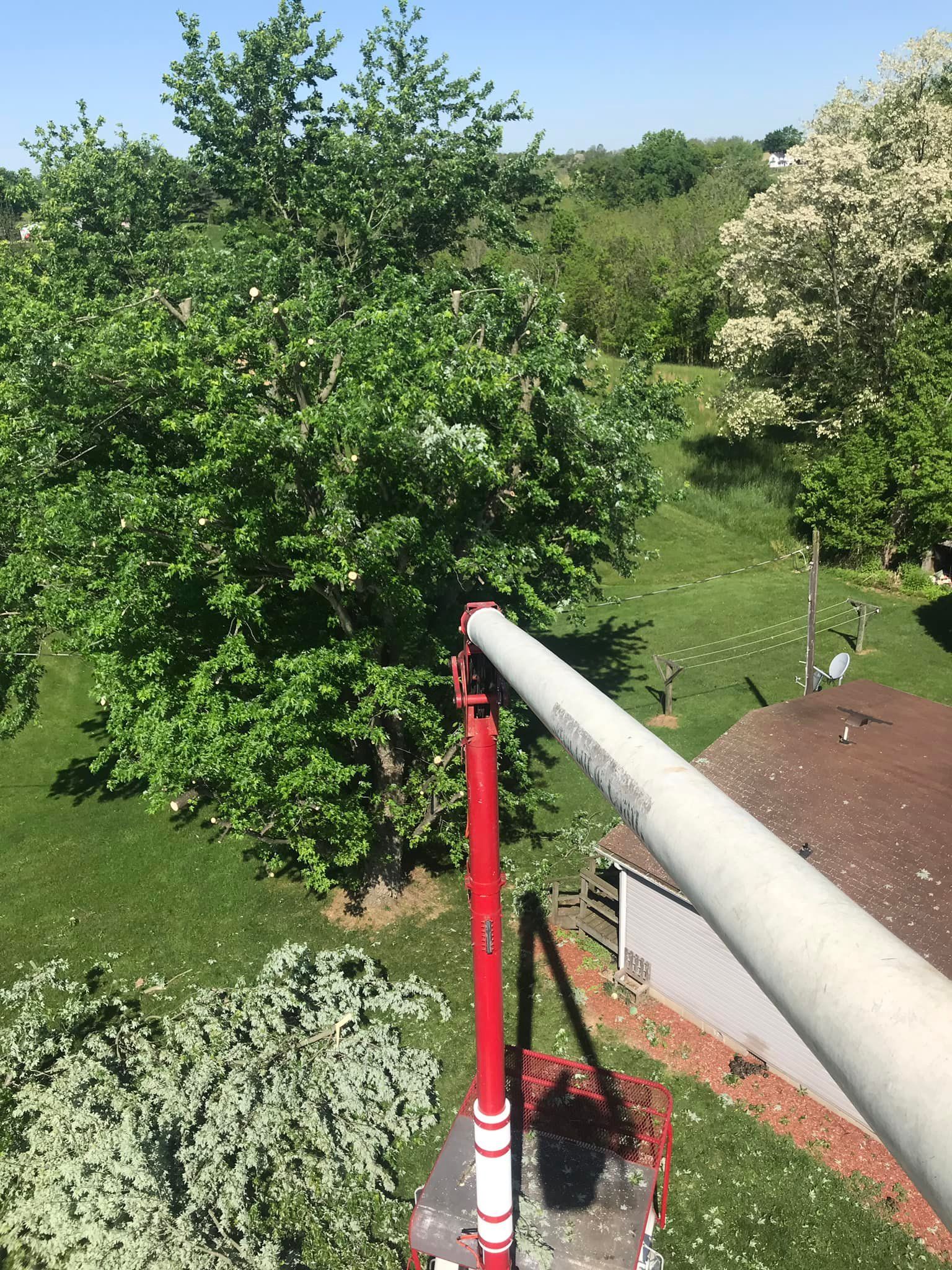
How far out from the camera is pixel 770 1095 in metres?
13.4

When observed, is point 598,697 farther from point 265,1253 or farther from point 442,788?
point 442,788

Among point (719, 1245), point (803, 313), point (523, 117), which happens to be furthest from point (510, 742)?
point (803, 313)

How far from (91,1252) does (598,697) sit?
1132cm

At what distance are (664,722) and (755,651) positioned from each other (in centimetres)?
708

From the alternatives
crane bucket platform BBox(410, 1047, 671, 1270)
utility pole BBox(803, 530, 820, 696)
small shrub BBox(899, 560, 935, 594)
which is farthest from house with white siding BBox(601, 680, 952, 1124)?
small shrub BBox(899, 560, 935, 594)

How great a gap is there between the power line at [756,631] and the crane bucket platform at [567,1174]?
1980 cm

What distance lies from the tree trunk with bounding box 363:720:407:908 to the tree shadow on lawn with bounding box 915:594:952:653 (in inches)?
878

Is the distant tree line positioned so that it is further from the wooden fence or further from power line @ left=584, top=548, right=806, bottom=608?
the wooden fence

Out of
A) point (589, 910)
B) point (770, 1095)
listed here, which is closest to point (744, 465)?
point (589, 910)

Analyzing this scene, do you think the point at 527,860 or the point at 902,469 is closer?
the point at 527,860

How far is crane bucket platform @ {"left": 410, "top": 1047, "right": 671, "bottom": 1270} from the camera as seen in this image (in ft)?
34.5

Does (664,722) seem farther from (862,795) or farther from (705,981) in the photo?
(705,981)

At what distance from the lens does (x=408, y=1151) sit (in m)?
12.7

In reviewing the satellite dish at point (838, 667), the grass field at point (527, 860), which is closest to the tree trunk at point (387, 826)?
the grass field at point (527, 860)
